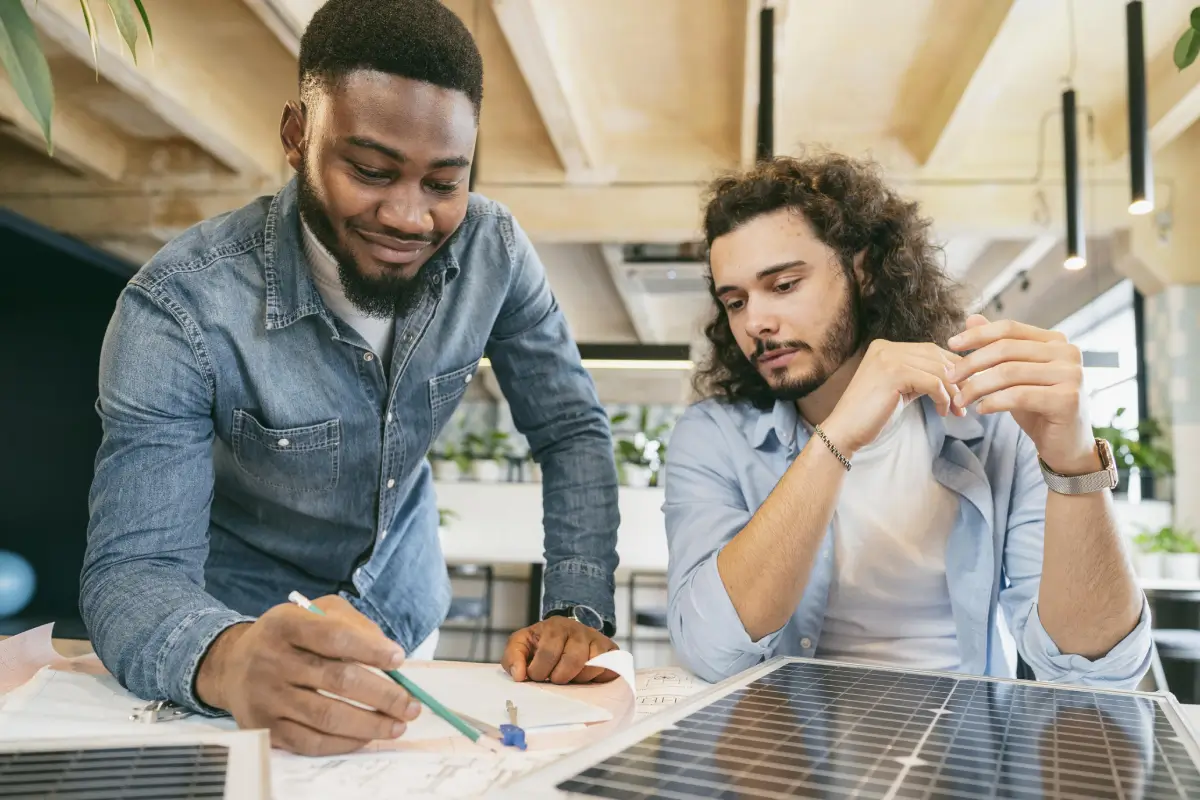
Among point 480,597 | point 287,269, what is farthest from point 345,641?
point 480,597

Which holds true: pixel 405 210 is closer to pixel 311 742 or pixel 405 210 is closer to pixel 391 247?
pixel 391 247

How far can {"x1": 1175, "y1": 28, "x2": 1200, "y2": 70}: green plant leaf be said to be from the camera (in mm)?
862

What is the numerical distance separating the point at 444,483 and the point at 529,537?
26.6 inches

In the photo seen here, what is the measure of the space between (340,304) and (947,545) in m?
0.90

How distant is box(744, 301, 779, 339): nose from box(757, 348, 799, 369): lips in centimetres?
3

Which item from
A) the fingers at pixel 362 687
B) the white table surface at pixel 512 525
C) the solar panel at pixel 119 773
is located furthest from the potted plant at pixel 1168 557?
the solar panel at pixel 119 773

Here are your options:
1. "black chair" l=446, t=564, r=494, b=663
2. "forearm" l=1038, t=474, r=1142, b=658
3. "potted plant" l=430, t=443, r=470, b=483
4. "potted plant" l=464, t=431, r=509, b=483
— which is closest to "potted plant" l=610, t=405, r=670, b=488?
"potted plant" l=464, t=431, r=509, b=483

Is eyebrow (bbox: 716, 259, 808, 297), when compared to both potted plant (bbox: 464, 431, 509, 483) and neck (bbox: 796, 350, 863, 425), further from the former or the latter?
potted plant (bbox: 464, 431, 509, 483)

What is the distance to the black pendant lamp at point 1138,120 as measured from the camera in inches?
140

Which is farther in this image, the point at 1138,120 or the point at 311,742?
the point at 1138,120

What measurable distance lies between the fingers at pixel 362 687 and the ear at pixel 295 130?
2.25ft

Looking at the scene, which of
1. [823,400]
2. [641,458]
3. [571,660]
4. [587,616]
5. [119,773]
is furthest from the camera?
[641,458]

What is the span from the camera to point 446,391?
1286 millimetres

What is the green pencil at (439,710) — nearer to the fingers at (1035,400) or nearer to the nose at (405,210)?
the nose at (405,210)
